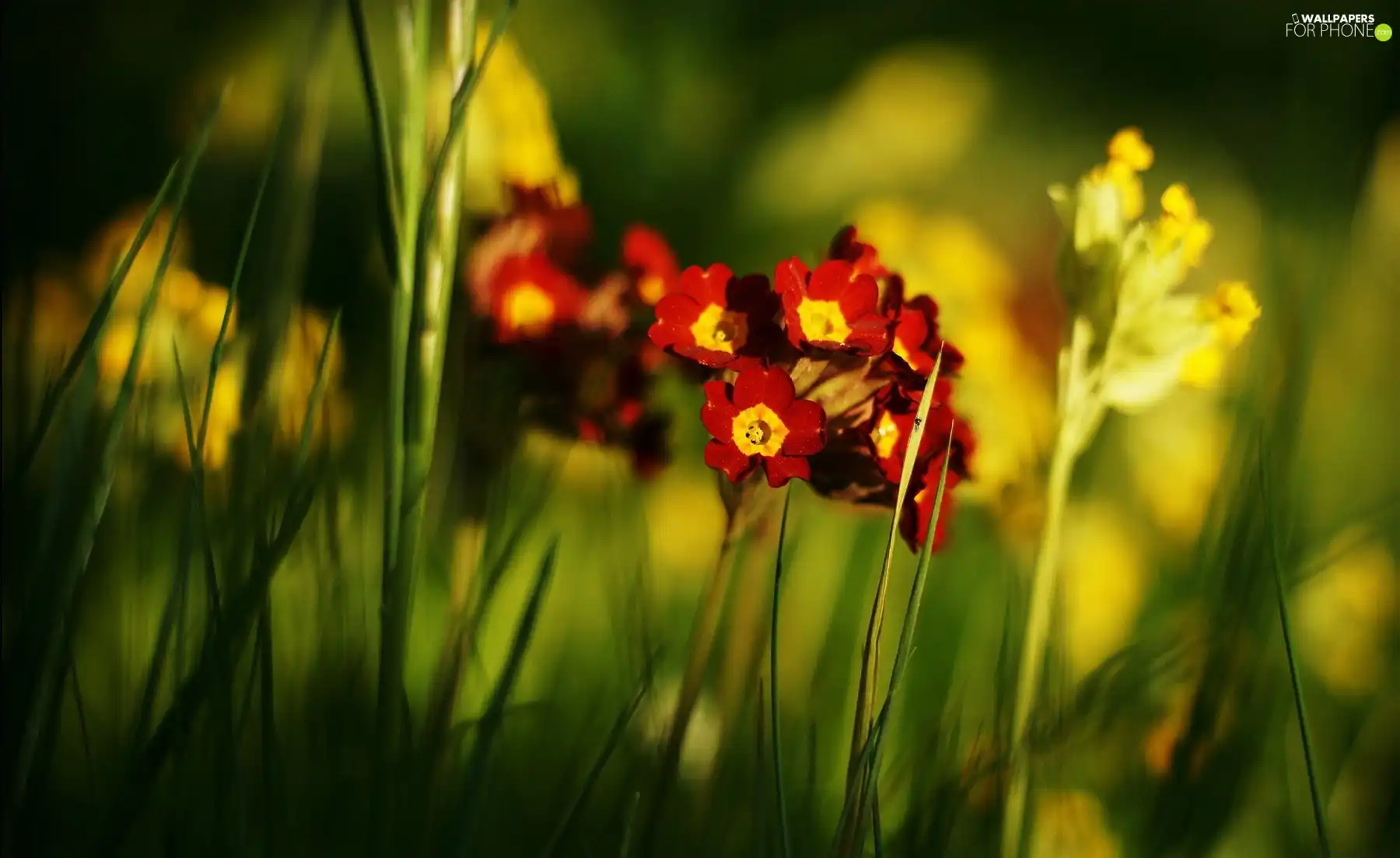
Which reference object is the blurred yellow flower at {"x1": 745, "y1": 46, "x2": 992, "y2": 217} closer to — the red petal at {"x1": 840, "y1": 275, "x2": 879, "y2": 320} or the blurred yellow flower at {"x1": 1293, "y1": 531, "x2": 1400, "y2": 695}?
the blurred yellow flower at {"x1": 1293, "y1": 531, "x2": 1400, "y2": 695}

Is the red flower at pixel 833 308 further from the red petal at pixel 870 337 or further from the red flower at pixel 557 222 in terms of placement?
the red flower at pixel 557 222

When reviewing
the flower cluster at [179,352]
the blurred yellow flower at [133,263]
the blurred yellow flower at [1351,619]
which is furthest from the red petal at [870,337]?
the blurred yellow flower at [1351,619]

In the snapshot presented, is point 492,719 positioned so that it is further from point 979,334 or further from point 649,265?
point 979,334

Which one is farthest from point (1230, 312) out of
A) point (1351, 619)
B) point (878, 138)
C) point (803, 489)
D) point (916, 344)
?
point (878, 138)

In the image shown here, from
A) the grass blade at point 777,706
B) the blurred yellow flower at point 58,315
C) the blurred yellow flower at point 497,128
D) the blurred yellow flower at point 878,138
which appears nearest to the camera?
the grass blade at point 777,706

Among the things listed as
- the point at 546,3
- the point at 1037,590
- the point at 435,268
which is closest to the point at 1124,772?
the point at 1037,590

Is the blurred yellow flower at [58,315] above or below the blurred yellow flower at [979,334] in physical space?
below

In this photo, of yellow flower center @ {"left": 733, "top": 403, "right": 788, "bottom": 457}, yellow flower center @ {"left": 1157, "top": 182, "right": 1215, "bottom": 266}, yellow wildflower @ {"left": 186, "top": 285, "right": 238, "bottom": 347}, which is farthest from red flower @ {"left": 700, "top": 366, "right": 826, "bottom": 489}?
yellow wildflower @ {"left": 186, "top": 285, "right": 238, "bottom": 347}
